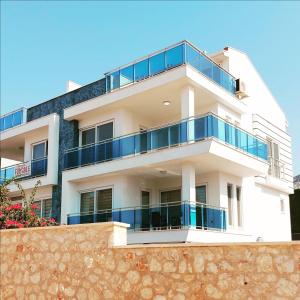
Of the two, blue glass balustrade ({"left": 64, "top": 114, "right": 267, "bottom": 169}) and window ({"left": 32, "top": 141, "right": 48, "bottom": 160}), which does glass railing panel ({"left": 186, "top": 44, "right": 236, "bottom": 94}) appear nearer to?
blue glass balustrade ({"left": 64, "top": 114, "right": 267, "bottom": 169})

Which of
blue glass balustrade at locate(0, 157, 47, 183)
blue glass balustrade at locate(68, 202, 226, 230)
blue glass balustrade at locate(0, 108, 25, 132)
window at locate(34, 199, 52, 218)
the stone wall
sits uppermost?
blue glass balustrade at locate(0, 108, 25, 132)

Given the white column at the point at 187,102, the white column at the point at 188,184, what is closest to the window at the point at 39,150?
the white column at the point at 187,102

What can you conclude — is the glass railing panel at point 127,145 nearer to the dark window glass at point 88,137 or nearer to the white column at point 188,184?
the white column at point 188,184

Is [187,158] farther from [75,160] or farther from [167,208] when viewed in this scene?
[75,160]

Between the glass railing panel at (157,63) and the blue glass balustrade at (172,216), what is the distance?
5189mm

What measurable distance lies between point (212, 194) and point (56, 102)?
9.44 metres

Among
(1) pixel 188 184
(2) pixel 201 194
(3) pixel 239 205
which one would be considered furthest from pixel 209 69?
(3) pixel 239 205

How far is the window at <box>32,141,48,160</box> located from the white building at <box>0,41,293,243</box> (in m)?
0.06

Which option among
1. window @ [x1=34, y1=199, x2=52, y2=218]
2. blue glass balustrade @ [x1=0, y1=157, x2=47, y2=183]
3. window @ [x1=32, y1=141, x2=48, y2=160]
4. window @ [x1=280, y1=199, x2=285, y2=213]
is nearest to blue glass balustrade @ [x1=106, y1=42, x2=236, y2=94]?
blue glass balustrade @ [x1=0, y1=157, x2=47, y2=183]

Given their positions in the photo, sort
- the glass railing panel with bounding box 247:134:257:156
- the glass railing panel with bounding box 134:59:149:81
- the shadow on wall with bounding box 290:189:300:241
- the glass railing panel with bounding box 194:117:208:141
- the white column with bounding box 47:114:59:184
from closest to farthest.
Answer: the glass railing panel with bounding box 194:117:208:141 < the glass railing panel with bounding box 134:59:149:81 < the glass railing panel with bounding box 247:134:257:156 < the white column with bounding box 47:114:59:184 < the shadow on wall with bounding box 290:189:300:241

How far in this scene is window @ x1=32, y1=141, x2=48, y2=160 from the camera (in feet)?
77.8

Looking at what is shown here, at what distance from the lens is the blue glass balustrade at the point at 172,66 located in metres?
17.6

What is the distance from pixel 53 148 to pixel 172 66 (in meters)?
7.68

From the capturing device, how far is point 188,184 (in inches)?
662
